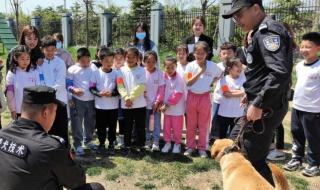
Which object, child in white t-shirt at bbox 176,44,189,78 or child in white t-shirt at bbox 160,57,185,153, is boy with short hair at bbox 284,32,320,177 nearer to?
child in white t-shirt at bbox 160,57,185,153

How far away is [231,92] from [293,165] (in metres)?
1.35

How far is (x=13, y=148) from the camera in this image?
233 cm

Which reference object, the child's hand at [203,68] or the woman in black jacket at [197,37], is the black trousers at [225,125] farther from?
the woman in black jacket at [197,37]

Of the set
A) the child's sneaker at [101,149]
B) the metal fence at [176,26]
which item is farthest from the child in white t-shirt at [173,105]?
the metal fence at [176,26]

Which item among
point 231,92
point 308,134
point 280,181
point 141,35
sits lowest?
point 308,134

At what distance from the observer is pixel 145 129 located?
5969mm

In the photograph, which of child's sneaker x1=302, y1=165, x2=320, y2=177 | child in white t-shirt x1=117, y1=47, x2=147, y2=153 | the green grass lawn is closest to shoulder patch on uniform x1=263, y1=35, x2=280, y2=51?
the green grass lawn

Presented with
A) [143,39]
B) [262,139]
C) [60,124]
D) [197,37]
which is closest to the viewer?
[262,139]

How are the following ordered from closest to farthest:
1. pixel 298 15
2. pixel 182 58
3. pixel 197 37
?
pixel 182 58
pixel 197 37
pixel 298 15

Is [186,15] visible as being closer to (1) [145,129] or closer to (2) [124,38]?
(2) [124,38]

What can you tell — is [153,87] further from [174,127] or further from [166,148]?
[166,148]

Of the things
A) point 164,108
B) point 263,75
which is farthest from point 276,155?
point 263,75

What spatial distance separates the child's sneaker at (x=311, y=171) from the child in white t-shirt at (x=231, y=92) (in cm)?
120

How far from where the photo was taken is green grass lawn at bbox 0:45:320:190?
15.4 ft
